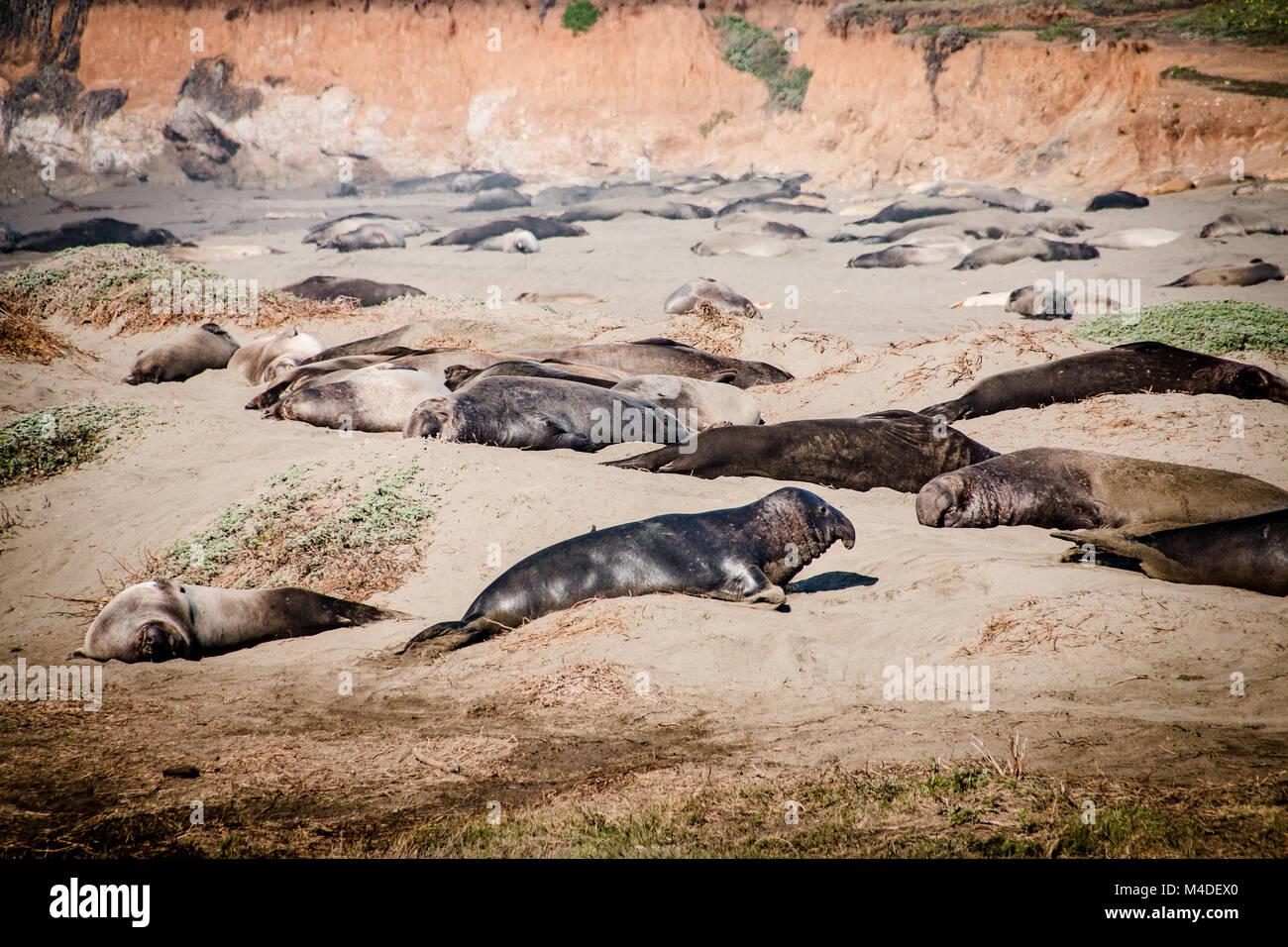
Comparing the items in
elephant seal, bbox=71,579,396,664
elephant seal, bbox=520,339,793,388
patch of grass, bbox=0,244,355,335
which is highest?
patch of grass, bbox=0,244,355,335

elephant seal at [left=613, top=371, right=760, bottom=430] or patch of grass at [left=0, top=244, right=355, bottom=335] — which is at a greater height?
patch of grass at [left=0, top=244, right=355, bottom=335]

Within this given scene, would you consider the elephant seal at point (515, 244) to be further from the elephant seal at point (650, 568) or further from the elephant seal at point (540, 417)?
the elephant seal at point (650, 568)

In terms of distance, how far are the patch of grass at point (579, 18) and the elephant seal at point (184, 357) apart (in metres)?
23.8

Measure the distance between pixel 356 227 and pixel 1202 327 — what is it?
1626 centimetres

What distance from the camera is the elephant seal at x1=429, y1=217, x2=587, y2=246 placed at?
19375mm

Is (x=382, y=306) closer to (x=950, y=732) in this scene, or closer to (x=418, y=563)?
(x=418, y=563)

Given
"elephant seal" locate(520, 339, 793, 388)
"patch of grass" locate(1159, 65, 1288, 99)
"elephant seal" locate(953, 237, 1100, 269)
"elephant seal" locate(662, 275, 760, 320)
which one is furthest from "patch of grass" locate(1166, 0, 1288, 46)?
"elephant seal" locate(520, 339, 793, 388)

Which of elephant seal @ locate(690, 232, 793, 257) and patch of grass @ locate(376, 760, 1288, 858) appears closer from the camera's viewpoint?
patch of grass @ locate(376, 760, 1288, 858)

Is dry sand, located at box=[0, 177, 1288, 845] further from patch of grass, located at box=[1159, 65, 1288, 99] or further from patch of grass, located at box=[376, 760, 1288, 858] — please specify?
patch of grass, located at box=[1159, 65, 1288, 99]

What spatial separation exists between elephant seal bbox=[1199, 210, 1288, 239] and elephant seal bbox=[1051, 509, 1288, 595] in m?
A: 13.3

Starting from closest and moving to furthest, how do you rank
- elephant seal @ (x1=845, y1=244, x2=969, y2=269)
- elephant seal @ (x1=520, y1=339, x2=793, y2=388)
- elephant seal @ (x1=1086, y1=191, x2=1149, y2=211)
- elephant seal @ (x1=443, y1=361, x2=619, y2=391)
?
elephant seal @ (x1=443, y1=361, x2=619, y2=391) → elephant seal @ (x1=520, y1=339, x2=793, y2=388) → elephant seal @ (x1=845, y1=244, x2=969, y2=269) → elephant seal @ (x1=1086, y1=191, x2=1149, y2=211)

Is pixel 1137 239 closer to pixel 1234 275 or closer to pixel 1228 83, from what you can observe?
pixel 1234 275

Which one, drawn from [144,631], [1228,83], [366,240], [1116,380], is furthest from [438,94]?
[144,631]
